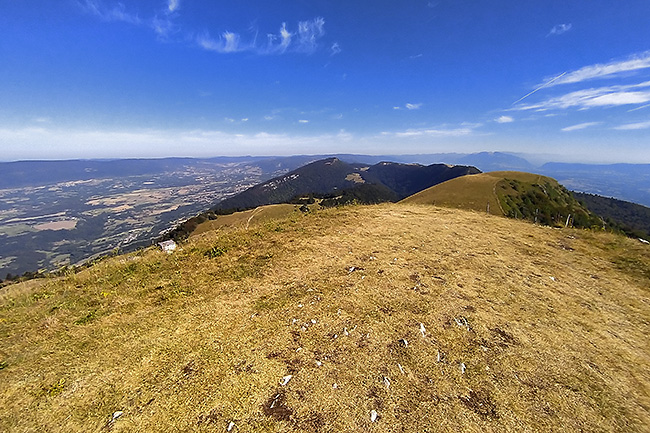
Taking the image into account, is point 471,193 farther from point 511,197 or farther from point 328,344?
point 328,344

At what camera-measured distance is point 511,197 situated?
233 ft

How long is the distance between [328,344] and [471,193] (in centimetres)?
7621

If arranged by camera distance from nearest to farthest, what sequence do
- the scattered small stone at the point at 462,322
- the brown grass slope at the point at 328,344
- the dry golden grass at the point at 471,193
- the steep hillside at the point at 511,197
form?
the brown grass slope at the point at 328,344, the scattered small stone at the point at 462,322, the steep hillside at the point at 511,197, the dry golden grass at the point at 471,193

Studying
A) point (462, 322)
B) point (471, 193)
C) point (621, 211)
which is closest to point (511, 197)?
point (471, 193)

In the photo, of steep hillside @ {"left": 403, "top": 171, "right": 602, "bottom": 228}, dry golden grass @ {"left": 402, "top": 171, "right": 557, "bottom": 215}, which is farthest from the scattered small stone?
steep hillside @ {"left": 403, "top": 171, "right": 602, "bottom": 228}

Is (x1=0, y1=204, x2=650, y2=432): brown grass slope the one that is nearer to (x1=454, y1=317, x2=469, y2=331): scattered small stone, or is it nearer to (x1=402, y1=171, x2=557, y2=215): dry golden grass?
(x1=454, y1=317, x2=469, y2=331): scattered small stone

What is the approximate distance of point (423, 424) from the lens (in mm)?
4738

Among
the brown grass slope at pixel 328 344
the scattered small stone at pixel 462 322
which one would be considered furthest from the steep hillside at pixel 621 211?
the scattered small stone at pixel 462 322

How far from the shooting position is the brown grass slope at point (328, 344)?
16.0 ft

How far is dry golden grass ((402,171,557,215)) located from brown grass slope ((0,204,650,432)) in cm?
5594

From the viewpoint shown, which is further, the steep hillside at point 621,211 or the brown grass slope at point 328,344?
the steep hillside at point 621,211

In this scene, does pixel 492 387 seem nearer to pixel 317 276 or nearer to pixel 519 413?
pixel 519 413

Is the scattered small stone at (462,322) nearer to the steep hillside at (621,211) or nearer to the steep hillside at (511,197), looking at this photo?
the steep hillside at (511,197)

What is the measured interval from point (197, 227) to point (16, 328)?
84325mm
